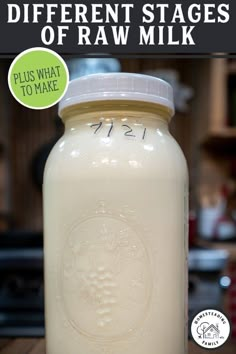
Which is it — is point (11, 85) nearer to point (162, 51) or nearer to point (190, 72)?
point (162, 51)

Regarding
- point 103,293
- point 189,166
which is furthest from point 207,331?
point 189,166

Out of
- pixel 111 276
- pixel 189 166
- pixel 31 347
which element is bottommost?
pixel 189 166

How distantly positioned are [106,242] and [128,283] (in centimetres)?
4

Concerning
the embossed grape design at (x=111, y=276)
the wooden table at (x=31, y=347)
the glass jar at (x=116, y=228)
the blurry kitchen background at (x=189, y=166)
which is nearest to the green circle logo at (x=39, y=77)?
the glass jar at (x=116, y=228)

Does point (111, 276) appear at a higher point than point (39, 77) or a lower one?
lower

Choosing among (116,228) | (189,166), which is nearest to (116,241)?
(116,228)

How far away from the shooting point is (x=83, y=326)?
1.03ft

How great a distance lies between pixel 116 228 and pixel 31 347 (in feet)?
0.54

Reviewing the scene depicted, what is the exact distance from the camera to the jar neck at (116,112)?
12.6 inches

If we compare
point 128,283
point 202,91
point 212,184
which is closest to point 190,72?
point 202,91

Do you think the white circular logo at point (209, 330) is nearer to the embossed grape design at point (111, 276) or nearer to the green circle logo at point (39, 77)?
the embossed grape design at point (111, 276)

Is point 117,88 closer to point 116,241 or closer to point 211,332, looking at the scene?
point 116,241

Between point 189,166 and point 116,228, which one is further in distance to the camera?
point 189,166

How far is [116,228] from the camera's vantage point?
310mm
